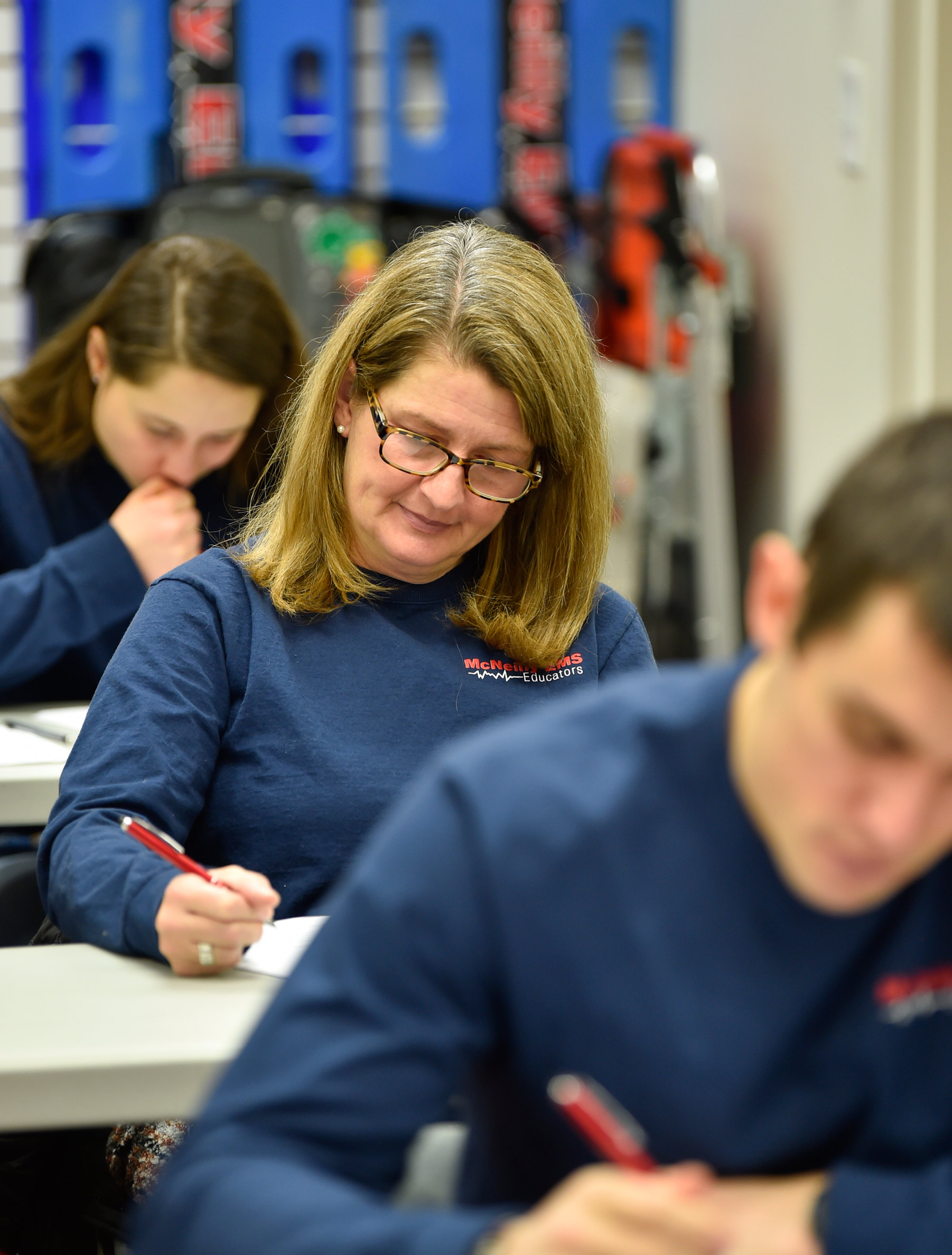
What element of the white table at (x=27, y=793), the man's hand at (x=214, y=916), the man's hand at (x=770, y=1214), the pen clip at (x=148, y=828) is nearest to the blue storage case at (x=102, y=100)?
the white table at (x=27, y=793)

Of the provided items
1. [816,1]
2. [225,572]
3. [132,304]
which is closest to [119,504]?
[132,304]

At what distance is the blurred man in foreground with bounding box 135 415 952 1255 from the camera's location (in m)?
0.68

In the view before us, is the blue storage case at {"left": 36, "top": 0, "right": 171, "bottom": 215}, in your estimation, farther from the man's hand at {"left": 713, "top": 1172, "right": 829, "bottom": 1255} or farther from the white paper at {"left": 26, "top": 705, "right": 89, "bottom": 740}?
the man's hand at {"left": 713, "top": 1172, "right": 829, "bottom": 1255}

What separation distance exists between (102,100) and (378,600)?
345cm

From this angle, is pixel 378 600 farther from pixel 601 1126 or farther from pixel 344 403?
pixel 601 1126

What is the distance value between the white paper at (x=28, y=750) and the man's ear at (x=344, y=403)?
537 millimetres

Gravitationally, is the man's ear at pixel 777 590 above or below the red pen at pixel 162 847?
above

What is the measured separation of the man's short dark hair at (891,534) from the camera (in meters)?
0.64

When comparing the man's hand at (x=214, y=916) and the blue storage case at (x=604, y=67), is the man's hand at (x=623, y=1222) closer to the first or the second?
the man's hand at (x=214, y=916)

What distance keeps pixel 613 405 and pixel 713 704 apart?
10.3ft

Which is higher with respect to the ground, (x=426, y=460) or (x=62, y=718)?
(x=426, y=460)

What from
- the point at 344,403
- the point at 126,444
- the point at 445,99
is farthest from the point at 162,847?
the point at 445,99

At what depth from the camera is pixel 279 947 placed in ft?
4.03

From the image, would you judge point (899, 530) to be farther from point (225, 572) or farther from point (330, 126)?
point (330, 126)
